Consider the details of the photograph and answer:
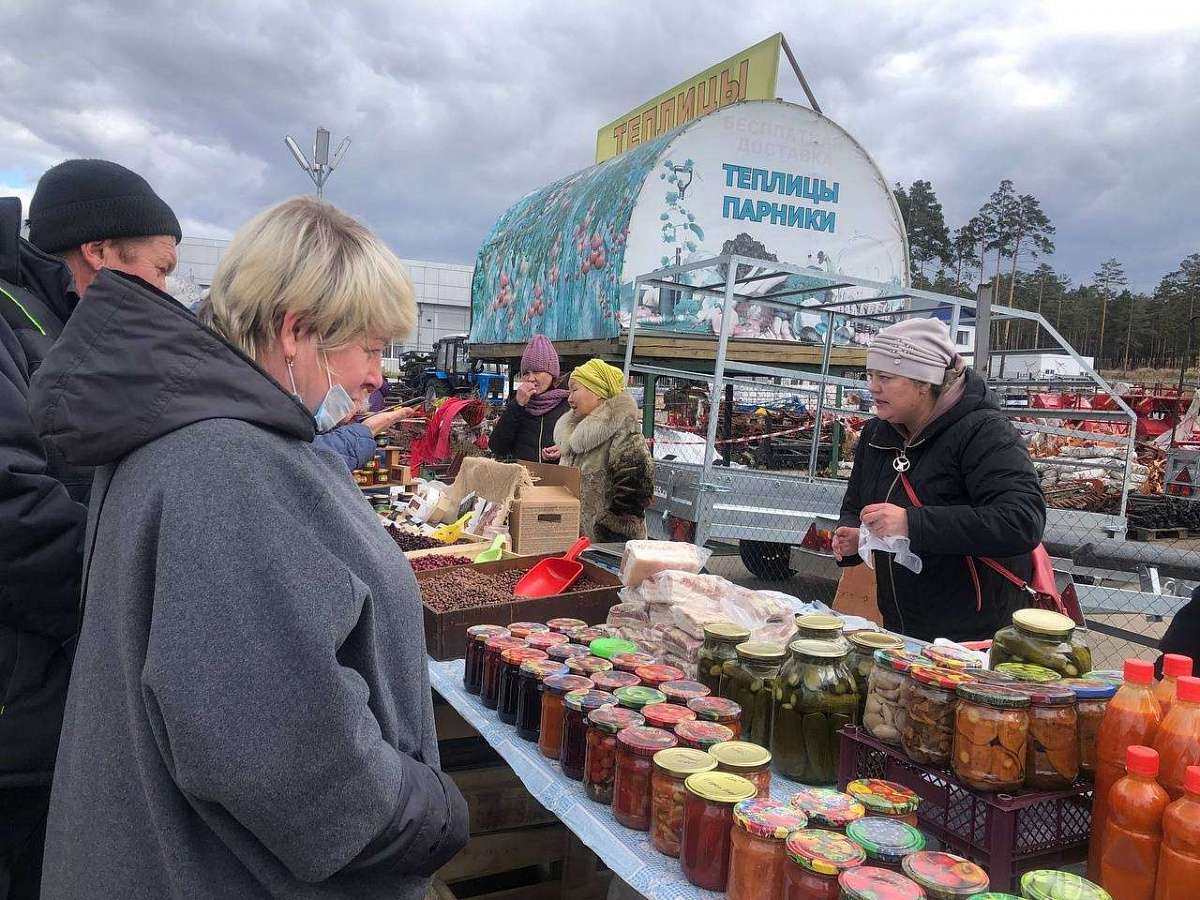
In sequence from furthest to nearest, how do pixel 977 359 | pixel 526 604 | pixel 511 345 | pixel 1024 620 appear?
pixel 511 345, pixel 977 359, pixel 526 604, pixel 1024 620

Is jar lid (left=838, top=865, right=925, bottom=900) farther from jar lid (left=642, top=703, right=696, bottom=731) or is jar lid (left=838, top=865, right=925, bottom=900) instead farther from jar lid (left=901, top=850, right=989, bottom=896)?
jar lid (left=642, top=703, right=696, bottom=731)

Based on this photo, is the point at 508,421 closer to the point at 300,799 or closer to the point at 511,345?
the point at 300,799

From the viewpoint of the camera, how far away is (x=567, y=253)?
372 inches

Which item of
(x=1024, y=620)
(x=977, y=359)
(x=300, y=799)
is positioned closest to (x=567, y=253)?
(x=977, y=359)

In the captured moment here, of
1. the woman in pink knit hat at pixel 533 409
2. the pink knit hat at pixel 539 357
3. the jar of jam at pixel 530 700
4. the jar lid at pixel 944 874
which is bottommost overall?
the jar of jam at pixel 530 700

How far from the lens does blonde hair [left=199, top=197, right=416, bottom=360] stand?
1292mm

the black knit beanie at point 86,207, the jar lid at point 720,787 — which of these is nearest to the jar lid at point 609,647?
the jar lid at point 720,787

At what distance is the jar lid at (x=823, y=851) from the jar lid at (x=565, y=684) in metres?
0.74

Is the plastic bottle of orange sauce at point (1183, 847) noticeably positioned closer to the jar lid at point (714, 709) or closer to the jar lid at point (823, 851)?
the jar lid at point (823, 851)

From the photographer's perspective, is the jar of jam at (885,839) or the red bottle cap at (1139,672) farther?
the red bottle cap at (1139,672)

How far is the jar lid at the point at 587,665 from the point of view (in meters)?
2.18

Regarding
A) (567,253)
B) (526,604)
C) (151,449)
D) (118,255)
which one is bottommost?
(526,604)

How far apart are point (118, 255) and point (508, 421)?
13.0 feet

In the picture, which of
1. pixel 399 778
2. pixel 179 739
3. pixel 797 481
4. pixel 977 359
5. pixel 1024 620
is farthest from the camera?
pixel 797 481
